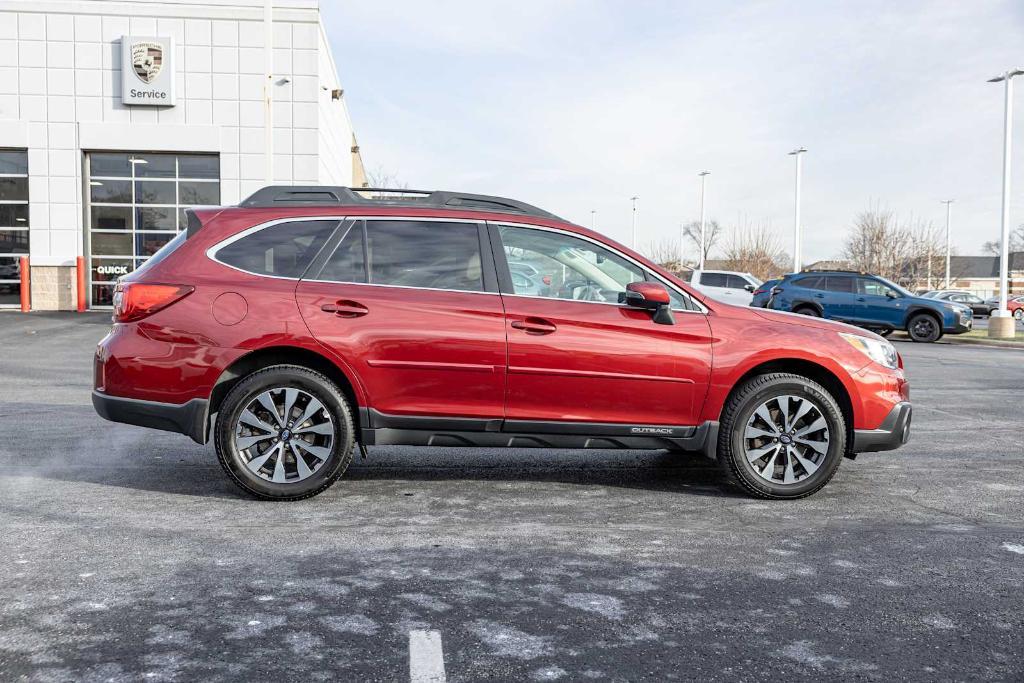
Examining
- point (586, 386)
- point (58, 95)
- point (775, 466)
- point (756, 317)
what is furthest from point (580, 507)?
point (58, 95)

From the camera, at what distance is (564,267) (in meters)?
5.55

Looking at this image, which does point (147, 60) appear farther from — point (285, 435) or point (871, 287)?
point (285, 435)

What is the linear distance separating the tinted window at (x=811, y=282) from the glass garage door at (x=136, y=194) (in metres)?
17.3

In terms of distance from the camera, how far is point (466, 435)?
5371mm

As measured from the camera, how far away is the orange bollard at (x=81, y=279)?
27.5 meters

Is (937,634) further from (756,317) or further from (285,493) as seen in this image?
(285,493)

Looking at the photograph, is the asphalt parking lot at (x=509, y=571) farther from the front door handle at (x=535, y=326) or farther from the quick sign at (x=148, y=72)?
the quick sign at (x=148, y=72)

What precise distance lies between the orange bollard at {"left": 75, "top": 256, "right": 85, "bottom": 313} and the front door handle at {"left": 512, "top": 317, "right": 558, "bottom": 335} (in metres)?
25.8

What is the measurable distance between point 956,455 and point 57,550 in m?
6.16

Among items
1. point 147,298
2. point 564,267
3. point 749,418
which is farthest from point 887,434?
point 147,298

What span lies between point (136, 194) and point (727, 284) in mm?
19476

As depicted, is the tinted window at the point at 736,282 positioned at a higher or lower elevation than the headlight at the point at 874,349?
higher

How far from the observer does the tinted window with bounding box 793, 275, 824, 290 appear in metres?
24.8

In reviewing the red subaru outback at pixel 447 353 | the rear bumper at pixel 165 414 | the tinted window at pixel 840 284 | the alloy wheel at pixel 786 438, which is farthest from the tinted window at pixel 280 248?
the tinted window at pixel 840 284
